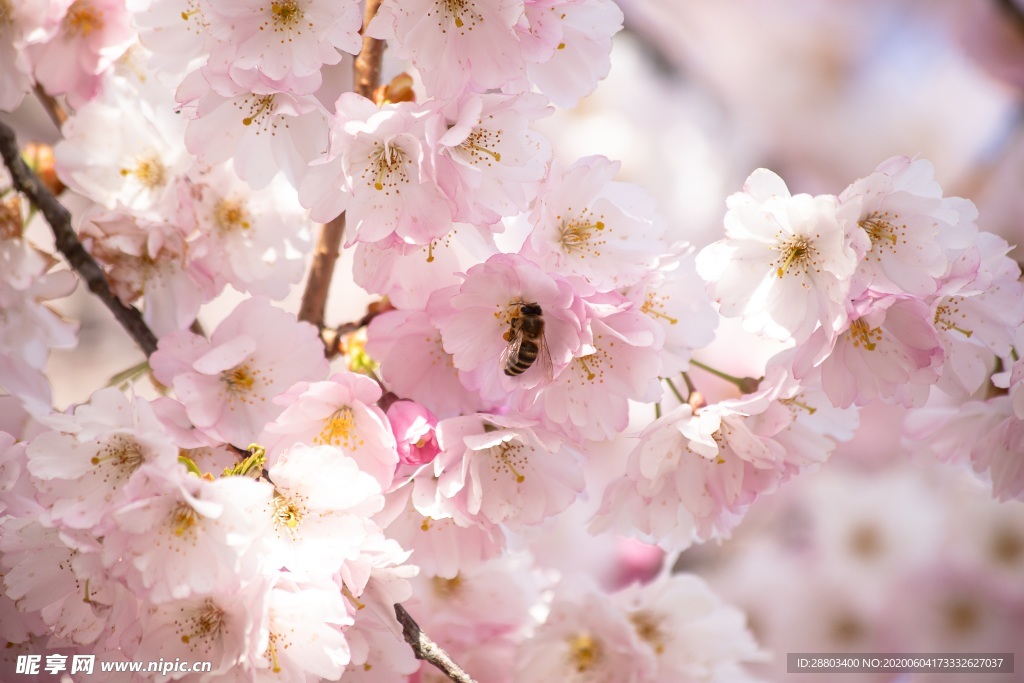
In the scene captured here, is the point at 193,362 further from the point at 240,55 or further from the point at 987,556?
the point at 987,556

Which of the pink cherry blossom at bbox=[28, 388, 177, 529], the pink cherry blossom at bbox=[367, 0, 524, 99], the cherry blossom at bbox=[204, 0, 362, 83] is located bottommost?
the pink cherry blossom at bbox=[28, 388, 177, 529]

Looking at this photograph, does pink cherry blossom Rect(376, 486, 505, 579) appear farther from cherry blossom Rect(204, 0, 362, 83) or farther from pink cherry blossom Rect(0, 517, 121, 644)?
cherry blossom Rect(204, 0, 362, 83)

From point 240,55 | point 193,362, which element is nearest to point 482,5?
point 240,55

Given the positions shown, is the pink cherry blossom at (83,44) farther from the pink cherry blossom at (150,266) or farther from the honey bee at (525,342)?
the honey bee at (525,342)

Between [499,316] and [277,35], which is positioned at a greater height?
[277,35]

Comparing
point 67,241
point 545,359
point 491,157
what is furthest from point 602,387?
point 67,241

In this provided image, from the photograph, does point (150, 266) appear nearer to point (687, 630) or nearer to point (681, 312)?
point (681, 312)

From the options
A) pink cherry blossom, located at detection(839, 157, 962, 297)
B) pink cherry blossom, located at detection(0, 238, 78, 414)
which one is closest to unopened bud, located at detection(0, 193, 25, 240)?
pink cherry blossom, located at detection(0, 238, 78, 414)
